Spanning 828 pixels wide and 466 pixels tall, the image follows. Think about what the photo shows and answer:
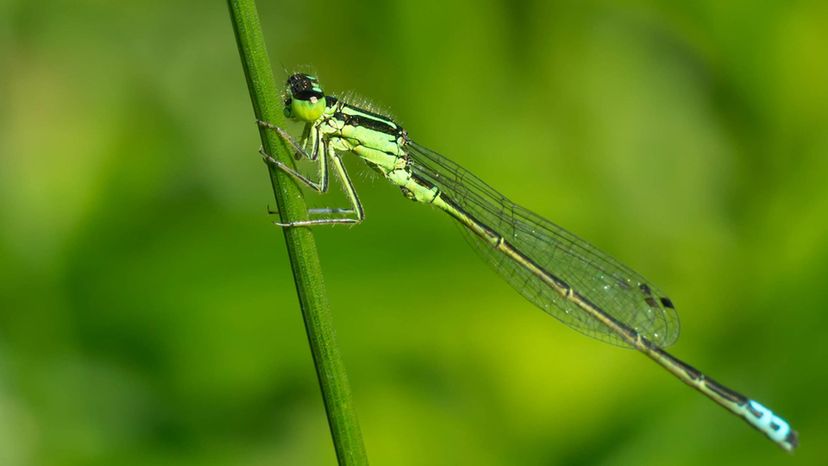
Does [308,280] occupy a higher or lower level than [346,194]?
lower

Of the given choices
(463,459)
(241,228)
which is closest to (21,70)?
(241,228)

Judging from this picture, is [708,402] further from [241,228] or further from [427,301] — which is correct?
[241,228]

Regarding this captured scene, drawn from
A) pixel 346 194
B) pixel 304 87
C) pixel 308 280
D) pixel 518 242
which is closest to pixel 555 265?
pixel 518 242

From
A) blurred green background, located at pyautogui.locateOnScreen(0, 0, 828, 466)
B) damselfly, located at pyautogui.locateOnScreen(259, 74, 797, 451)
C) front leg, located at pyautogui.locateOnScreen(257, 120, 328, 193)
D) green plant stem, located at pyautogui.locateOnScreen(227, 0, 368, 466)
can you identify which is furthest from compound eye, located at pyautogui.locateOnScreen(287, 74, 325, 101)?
green plant stem, located at pyautogui.locateOnScreen(227, 0, 368, 466)

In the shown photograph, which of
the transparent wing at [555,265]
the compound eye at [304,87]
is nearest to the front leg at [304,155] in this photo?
the compound eye at [304,87]

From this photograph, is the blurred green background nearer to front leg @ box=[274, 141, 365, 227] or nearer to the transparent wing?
the transparent wing

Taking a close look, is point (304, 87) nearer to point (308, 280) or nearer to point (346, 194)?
point (346, 194)

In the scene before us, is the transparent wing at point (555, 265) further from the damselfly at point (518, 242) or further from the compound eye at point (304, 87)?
the compound eye at point (304, 87)
